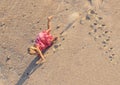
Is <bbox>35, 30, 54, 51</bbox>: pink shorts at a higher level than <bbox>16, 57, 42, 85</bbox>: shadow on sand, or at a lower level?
higher

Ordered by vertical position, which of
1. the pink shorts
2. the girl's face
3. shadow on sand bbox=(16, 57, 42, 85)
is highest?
the pink shorts

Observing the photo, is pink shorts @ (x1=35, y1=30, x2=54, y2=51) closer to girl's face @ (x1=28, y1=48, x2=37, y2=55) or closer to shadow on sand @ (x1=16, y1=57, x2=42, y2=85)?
girl's face @ (x1=28, y1=48, x2=37, y2=55)

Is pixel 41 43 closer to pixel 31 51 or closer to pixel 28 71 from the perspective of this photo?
pixel 31 51

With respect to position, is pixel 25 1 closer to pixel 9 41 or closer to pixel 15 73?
pixel 9 41

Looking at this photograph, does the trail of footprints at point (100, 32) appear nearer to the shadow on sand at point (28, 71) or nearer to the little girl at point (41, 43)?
the little girl at point (41, 43)

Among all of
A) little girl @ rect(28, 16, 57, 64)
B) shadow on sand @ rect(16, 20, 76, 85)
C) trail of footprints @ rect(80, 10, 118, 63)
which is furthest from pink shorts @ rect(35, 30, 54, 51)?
trail of footprints @ rect(80, 10, 118, 63)

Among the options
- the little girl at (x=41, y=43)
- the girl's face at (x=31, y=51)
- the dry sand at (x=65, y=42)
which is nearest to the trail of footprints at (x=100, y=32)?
the dry sand at (x=65, y=42)
